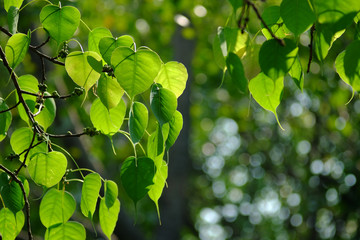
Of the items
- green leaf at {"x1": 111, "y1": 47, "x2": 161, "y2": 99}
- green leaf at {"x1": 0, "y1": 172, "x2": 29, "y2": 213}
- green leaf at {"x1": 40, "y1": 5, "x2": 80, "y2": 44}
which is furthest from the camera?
green leaf at {"x1": 0, "y1": 172, "x2": 29, "y2": 213}

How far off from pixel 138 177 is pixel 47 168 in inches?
8.5

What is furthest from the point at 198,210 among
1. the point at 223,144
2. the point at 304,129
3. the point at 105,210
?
the point at 105,210

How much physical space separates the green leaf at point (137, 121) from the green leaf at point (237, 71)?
198 mm

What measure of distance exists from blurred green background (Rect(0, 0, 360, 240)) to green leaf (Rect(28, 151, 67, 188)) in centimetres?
171

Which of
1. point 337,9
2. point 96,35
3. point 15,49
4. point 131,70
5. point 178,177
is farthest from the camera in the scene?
point 178,177

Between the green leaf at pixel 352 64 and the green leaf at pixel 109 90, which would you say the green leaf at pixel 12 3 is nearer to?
the green leaf at pixel 109 90

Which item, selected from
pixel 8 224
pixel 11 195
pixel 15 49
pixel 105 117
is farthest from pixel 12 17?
pixel 8 224

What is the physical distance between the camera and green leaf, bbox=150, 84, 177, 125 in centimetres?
91

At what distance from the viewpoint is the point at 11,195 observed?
1121 millimetres

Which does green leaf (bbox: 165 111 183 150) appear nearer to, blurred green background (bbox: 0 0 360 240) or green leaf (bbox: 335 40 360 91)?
green leaf (bbox: 335 40 360 91)

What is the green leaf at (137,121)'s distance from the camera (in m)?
0.94

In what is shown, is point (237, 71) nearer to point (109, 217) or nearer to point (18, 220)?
point (109, 217)

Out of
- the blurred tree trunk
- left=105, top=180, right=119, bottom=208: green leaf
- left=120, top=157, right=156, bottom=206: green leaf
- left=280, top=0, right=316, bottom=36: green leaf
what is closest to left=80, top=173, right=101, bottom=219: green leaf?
left=105, top=180, right=119, bottom=208: green leaf

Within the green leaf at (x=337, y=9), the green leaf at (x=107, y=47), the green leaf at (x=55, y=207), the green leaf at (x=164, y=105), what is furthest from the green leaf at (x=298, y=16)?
the green leaf at (x=55, y=207)
